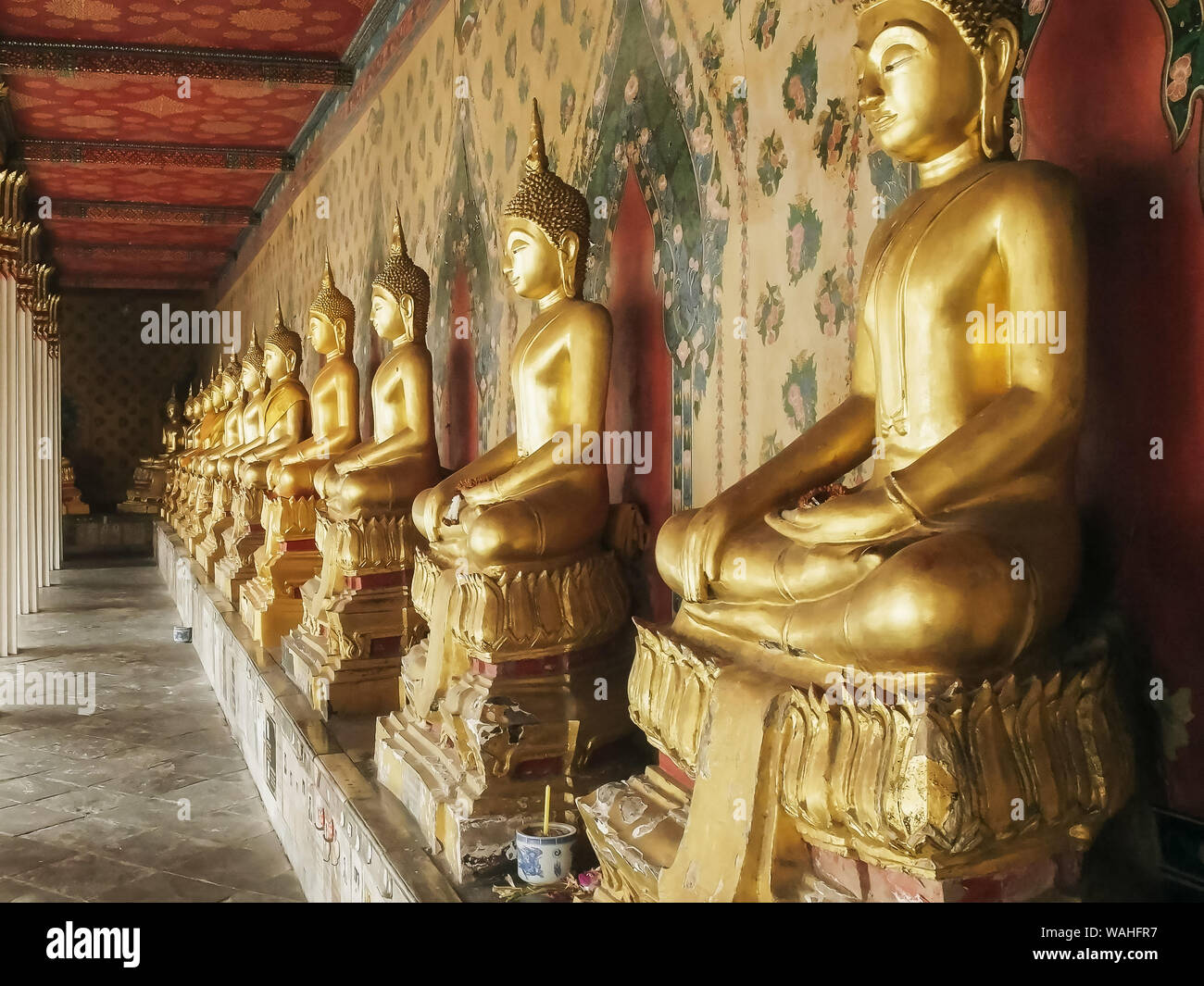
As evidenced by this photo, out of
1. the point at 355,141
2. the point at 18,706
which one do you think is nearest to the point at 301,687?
the point at 18,706

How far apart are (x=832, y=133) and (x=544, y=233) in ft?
3.14

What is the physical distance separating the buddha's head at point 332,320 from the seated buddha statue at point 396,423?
107 centimetres

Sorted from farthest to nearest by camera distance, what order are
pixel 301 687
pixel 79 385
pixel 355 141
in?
pixel 79 385 → pixel 355 141 → pixel 301 687

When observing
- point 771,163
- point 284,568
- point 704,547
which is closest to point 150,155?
point 284,568

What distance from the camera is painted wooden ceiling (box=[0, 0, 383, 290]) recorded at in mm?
6352

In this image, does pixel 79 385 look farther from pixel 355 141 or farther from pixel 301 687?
pixel 301 687

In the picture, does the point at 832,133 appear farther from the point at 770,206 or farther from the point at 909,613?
the point at 909,613

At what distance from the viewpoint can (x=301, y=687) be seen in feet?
14.8

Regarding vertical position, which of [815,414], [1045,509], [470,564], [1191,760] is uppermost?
[815,414]

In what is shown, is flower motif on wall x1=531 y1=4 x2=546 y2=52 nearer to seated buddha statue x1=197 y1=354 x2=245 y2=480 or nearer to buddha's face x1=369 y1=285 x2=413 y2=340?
buddha's face x1=369 y1=285 x2=413 y2=340

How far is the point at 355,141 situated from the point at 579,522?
205 inches

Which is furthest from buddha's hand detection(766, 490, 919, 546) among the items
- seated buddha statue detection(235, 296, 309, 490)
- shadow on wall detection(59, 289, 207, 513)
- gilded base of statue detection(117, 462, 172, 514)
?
shadow on wall detection(59, 289, 207, 513)

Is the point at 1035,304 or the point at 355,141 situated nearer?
the point at 1035,304

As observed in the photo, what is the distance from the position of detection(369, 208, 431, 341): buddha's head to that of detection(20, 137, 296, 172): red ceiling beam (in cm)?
515
